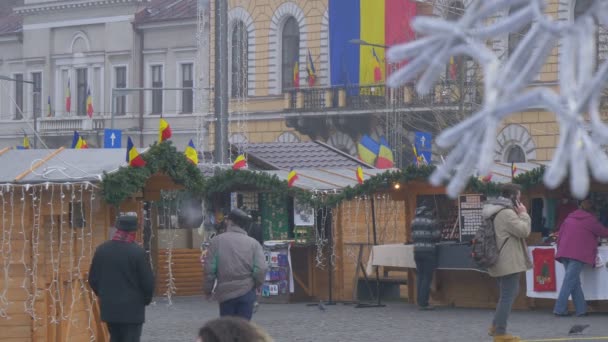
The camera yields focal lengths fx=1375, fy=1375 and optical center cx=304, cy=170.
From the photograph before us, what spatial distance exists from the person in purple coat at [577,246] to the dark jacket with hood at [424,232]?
2274mm

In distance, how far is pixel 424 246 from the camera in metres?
19.0

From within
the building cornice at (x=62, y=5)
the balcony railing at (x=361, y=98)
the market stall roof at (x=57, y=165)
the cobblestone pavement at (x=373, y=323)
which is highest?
the building cornice at (x=62, y=5)

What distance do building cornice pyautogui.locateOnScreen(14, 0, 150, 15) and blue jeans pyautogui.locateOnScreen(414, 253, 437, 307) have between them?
3951 cm

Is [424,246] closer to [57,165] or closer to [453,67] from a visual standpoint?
[453,67]

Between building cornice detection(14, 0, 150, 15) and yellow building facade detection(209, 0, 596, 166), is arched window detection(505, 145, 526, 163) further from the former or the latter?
building cornice detection(14, 0, 150, 15)

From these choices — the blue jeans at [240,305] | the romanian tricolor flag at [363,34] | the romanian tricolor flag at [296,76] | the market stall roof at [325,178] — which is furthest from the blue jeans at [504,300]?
the romanian tricolor flag at [296,76]

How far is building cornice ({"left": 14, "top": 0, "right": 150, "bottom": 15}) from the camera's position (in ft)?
187

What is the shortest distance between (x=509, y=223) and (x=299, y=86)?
3563 cm

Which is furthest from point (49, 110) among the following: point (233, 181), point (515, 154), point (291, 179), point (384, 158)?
point (291, 179)

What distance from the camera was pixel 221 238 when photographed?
36.9ft

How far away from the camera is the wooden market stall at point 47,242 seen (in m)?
13.0

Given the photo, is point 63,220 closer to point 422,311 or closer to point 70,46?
point 422,311

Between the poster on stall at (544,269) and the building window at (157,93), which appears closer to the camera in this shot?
the poster on stall at (544,269)

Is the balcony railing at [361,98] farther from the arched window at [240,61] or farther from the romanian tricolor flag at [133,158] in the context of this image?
the romanian tricolor flag at [133,158]
